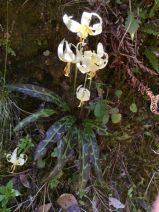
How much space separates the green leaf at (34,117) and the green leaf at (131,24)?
0.70m

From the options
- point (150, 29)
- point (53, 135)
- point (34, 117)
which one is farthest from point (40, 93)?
point (150, 29)

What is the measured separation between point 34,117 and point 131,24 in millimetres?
843

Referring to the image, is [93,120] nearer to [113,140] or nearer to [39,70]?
[113,140]

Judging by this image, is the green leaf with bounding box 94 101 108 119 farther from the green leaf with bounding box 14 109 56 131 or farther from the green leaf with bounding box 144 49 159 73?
the green leaf with bounding box 144 49 159 73

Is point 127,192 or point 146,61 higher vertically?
point 146,61

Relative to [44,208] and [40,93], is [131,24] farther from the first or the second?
[44,208]

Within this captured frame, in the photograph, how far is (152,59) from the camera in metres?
2.92

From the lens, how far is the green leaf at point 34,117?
108 inches

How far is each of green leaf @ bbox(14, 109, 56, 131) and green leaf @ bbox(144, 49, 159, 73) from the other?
0.73m

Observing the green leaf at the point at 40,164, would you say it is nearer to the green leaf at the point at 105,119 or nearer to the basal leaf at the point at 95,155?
the basal leaf at the point at 95,155

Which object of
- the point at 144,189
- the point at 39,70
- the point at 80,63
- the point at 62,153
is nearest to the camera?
the point at 80,63

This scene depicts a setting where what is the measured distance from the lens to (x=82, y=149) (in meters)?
2.78

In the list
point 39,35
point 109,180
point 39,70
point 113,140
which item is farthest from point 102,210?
point 39,35

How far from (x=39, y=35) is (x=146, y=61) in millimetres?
755
